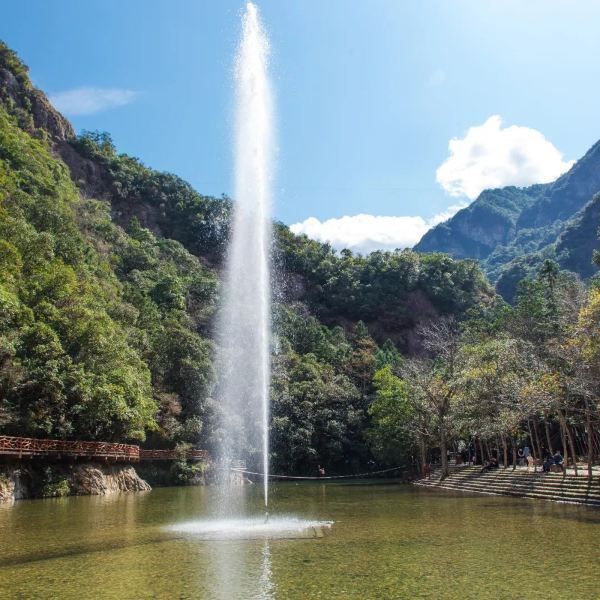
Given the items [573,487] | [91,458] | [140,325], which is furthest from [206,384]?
[573,487]

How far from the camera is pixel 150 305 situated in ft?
178

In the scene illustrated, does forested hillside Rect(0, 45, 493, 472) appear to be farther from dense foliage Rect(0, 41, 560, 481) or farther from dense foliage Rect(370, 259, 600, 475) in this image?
dense foliage Rect(370, 259, 600, 475)

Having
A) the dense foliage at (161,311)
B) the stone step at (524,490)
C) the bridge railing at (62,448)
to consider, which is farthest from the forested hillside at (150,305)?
the stone step at (524,490)

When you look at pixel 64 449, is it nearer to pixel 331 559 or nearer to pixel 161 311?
pixel 331 559

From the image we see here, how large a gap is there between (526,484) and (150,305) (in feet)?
127

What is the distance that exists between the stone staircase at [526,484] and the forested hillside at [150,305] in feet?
61.0

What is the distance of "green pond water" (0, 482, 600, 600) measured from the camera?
27.1 ft

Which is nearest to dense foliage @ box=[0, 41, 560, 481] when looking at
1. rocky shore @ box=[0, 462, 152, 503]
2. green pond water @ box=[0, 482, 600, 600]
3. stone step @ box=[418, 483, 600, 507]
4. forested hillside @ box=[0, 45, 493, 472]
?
forested hillside @ box=[0, 45, 493, 472]

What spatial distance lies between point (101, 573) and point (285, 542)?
4514 millimetres

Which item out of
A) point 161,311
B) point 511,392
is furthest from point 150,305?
point 511,392

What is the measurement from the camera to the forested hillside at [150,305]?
31156 mm

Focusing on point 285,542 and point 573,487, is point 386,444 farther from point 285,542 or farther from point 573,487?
point 285,542

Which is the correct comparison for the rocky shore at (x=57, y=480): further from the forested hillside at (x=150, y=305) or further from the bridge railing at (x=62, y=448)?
the forested hillside at (x=150, y=305)

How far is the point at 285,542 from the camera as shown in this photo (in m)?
12.8
